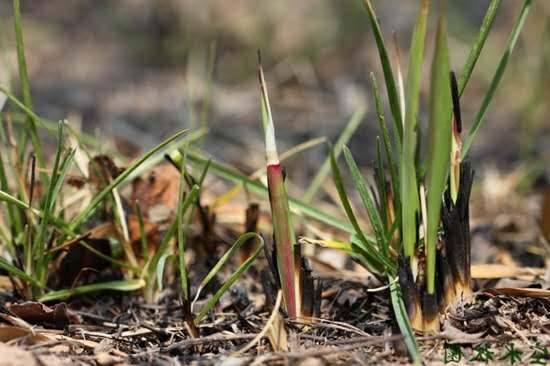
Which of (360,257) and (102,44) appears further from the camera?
(102,44)

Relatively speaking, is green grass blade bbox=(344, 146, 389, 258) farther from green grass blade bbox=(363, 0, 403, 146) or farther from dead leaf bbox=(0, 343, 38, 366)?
dead leaf bbox=(0, 343, 38, 366)

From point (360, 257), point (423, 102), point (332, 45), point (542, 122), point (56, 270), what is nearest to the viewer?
point (360, 257)

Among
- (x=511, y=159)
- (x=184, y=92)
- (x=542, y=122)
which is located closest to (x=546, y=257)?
(x=511, y=159)

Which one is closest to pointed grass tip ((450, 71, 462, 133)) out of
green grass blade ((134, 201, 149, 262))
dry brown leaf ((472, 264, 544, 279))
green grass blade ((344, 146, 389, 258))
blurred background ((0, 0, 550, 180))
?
green grass blade ((344, 146, 389, 258))

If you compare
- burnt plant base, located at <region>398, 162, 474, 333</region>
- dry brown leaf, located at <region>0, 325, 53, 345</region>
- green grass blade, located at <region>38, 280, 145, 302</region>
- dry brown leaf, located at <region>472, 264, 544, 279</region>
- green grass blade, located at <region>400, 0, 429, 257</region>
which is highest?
green grass blade, located at <region>400, 0, 429, 257</region>

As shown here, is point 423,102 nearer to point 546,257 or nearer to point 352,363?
point 546,257

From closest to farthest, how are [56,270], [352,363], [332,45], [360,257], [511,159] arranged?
1. [352,363]
2. [360,257]
3. [56,270]
4. [511,159]
5. [332,45]

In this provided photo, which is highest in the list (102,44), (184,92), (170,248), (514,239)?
(102,44)

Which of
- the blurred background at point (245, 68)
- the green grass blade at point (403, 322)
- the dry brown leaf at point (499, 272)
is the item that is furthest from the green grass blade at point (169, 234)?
the blurred background at point (245, 68)
